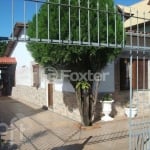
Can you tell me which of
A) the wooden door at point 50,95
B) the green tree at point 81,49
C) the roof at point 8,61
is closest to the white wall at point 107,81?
the green tree at point 81,49

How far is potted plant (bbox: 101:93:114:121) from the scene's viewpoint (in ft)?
36.6

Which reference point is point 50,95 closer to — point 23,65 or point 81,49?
point 81,49

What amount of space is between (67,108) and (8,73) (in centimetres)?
1477

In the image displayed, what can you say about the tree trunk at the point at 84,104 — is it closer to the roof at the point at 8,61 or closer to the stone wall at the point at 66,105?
the stone wall at the point at 66,105

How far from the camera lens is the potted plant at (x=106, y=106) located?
11.1 m

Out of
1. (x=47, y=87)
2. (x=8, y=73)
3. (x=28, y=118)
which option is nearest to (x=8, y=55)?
(x=8, y=73)

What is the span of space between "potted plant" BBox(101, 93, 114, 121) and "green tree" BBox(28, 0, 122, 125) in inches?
31.8

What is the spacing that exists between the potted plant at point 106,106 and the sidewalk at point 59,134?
0.40 metres

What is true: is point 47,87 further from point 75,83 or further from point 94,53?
point 94,53

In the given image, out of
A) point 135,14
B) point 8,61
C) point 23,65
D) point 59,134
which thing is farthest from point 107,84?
point 8,61

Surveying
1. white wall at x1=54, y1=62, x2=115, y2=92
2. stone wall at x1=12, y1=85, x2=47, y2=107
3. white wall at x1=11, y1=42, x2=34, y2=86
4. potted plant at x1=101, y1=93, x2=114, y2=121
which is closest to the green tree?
potted plant at x1=101, y1=93, x2=114, y2=121

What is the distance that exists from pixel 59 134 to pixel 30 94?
953cm

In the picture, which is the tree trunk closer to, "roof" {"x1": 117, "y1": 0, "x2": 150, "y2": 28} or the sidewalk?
the sidewalk

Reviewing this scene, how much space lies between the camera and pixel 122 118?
11.7m
